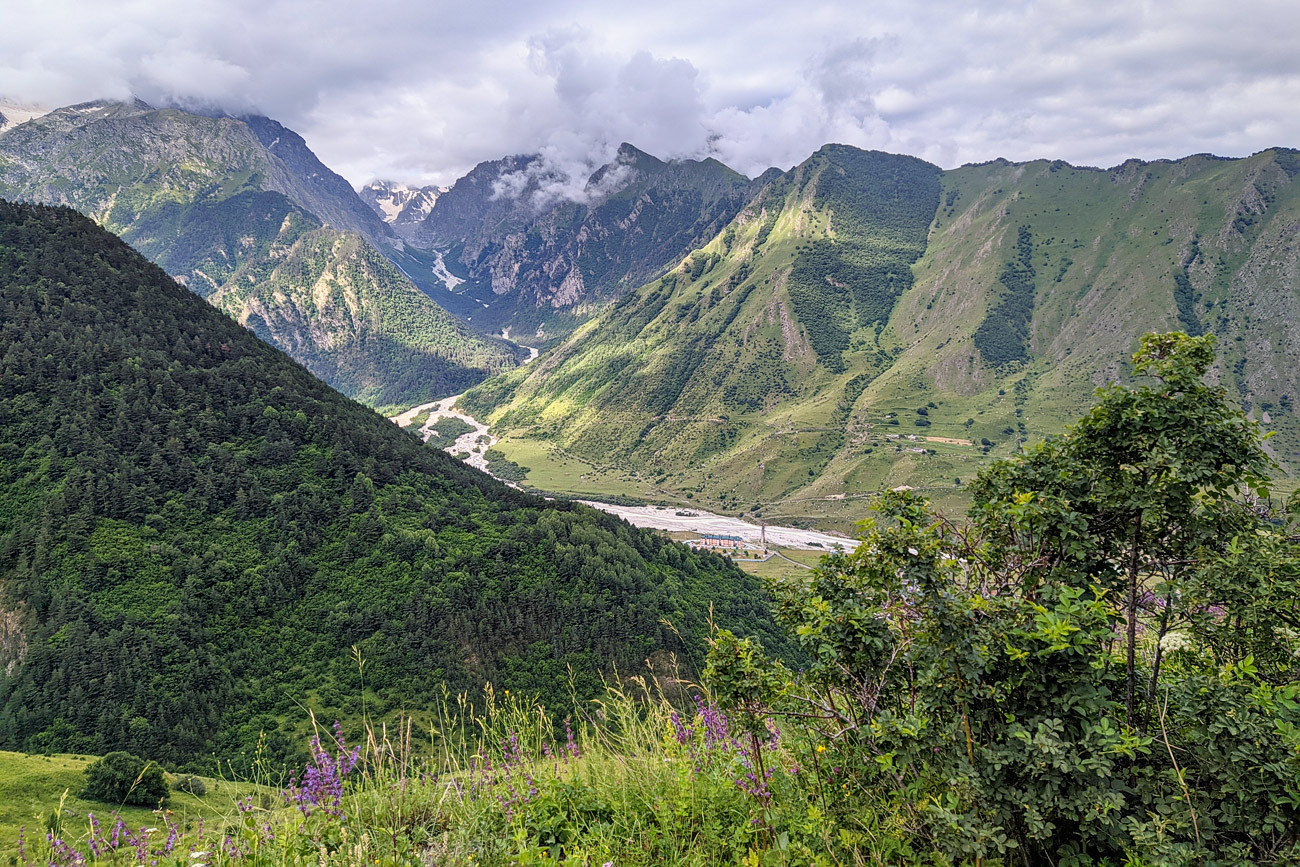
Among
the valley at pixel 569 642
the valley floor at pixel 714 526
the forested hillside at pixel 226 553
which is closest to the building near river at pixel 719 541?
the valley floor at pixel 714 526

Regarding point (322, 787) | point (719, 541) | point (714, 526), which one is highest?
point (322, 787)

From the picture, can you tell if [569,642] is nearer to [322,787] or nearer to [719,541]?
[322,787]

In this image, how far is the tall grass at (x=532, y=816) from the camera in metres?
5.03

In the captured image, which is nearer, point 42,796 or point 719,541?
point 42,796

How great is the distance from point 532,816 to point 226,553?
219ft

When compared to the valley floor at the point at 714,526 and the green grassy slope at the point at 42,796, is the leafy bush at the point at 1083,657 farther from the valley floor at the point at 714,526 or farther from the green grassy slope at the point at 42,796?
the valley floor at the point at 714,526

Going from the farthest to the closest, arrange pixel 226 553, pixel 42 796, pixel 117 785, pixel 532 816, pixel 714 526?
pixel 714 526
pixel 226 553
pixel 117 785
pixel 42 796
pixel 532 816

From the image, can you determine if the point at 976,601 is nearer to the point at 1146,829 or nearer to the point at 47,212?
the point at 1146,829

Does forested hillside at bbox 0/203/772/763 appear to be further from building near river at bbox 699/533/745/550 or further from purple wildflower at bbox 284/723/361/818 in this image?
building near river at bbox 699/533/745/550

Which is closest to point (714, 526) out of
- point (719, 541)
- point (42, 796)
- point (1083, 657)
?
point (719, 541)

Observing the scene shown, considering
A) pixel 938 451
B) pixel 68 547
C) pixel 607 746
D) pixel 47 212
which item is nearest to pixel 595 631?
pixel 68 547

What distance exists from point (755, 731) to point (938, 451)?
200049mm

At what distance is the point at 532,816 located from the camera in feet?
19.2

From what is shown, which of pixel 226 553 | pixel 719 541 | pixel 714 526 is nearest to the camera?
pixel 226 553
